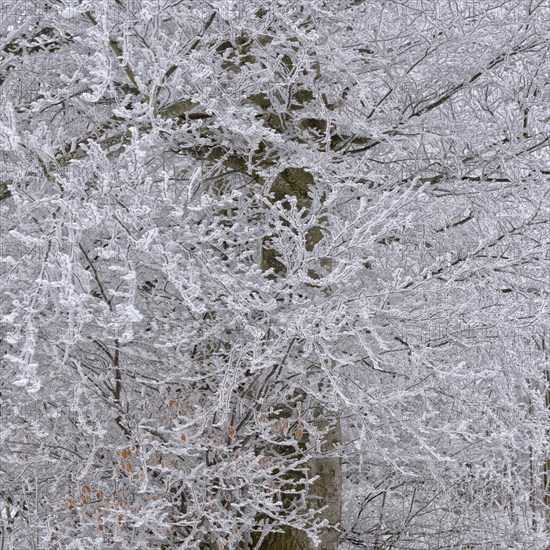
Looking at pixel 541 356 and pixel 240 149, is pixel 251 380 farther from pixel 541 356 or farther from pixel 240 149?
pixel 541 356

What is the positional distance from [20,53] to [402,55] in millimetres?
2641

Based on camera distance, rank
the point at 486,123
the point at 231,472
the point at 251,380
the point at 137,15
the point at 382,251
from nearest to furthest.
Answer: the point at 137,15
the point at 231,472
the point at 251,380
the point at 486,123
the point at 382,251

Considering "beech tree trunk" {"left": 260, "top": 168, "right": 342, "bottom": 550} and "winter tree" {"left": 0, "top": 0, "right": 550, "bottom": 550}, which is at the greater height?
"winter tree" {"left": 0, "top": 0, "right": 550, "bottom": 550}

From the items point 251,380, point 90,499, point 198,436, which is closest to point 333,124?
point 251,380

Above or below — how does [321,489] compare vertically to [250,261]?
below

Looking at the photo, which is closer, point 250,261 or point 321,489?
point 321,489

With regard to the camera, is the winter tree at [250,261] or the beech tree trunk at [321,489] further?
the beech tree trunk at [321,489]

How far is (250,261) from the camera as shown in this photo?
5902mm

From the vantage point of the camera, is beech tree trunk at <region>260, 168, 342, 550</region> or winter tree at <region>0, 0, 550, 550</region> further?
beech tree trunk at <region>260, 168, 342, 550</region>

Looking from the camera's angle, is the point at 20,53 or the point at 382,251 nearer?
the point at 20,53

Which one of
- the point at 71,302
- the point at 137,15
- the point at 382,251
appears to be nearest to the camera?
the point at 71,302

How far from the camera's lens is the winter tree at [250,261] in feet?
12.4

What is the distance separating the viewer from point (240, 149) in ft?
18.0

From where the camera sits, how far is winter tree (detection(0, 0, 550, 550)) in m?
3.78
